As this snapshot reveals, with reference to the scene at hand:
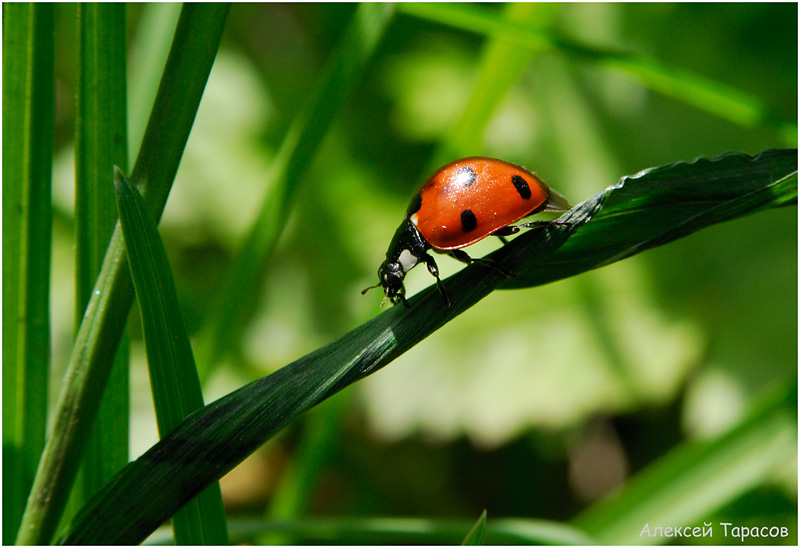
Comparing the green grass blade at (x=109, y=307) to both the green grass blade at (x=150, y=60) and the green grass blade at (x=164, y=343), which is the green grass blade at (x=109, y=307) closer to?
the green grass blade at (x=164, y=343)

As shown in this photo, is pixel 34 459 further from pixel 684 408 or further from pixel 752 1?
pixel 752 1

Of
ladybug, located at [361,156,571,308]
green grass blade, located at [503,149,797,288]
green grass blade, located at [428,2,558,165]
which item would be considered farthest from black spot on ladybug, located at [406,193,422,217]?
green grass blade, located at [503,149,797,288]

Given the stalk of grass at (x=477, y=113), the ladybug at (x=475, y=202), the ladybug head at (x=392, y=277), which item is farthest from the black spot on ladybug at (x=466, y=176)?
the stalk of grass at (x=477, y=113)

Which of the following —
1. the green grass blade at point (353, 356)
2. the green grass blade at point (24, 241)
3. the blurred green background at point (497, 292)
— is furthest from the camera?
the blurred green background at point (497, 292)

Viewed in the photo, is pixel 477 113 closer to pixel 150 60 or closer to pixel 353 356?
pixel 150 60

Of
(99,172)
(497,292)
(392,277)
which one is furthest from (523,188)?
(497,292)

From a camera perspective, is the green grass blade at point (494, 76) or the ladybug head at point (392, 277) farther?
the green grass blade at point (494, 76)
